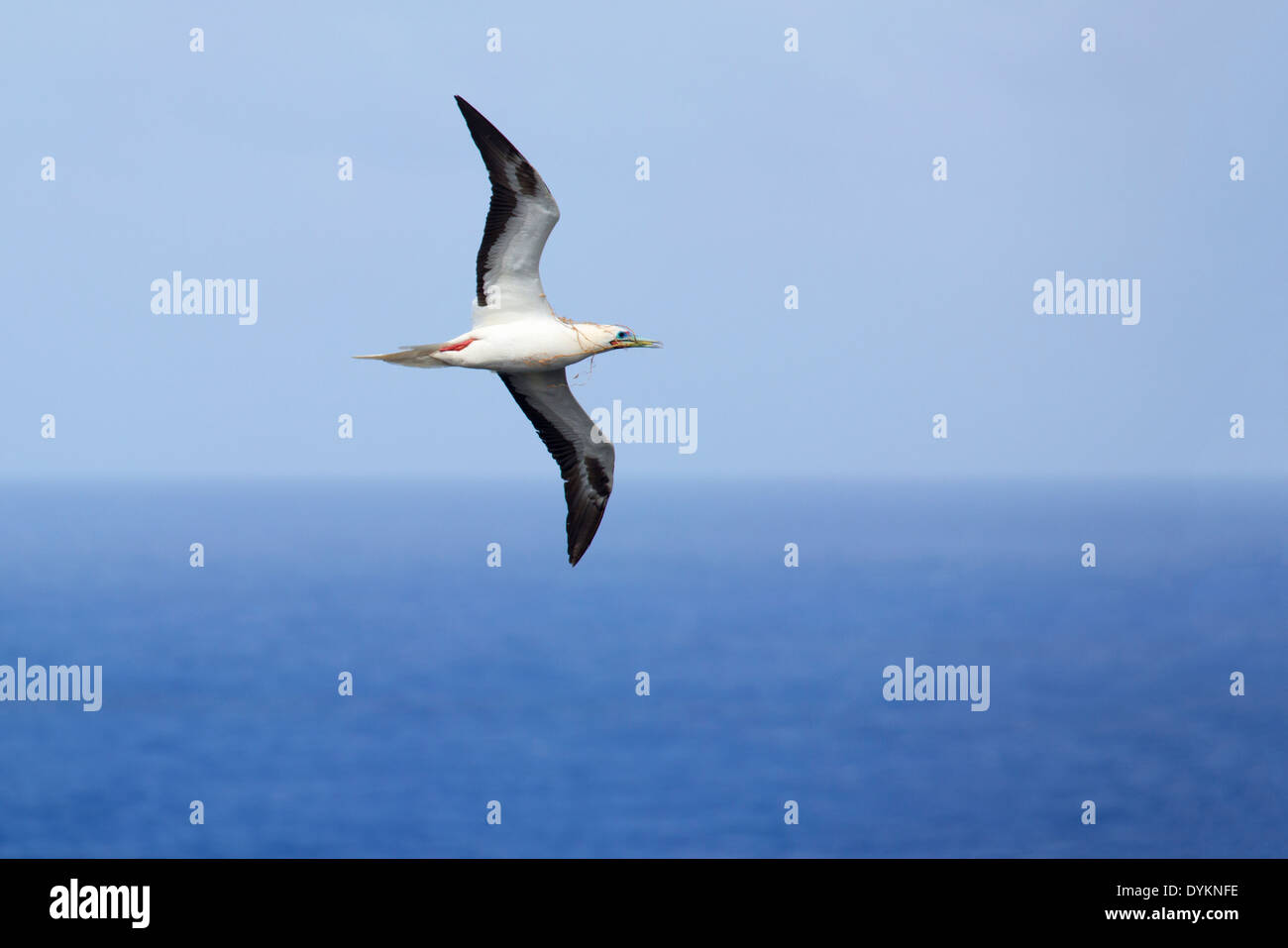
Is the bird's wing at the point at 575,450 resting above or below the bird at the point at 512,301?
below

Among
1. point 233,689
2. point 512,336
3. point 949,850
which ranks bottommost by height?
point 949,850

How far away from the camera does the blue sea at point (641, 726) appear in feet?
238

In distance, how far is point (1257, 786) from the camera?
82.8 m

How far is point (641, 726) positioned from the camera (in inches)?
3740

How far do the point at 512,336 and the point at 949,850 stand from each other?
59368 millimetres

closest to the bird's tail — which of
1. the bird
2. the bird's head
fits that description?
the bird

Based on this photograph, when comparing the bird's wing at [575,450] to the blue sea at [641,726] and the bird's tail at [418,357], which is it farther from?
the blue sea at [641,726]

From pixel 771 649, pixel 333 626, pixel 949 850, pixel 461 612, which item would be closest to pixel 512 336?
pixel 949 850

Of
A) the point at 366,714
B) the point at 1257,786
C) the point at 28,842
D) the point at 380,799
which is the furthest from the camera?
the point at 366,714

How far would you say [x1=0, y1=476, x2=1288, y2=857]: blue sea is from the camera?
72500 millimetres

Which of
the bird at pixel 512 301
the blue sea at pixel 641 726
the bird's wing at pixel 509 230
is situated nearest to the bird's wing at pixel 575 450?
the bird at pixel 512 301

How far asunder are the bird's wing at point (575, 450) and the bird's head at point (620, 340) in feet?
6.60

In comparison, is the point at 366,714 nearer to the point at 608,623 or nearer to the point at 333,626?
the point at 333,626

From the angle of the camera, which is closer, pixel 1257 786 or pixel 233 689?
pixel 1257 786
